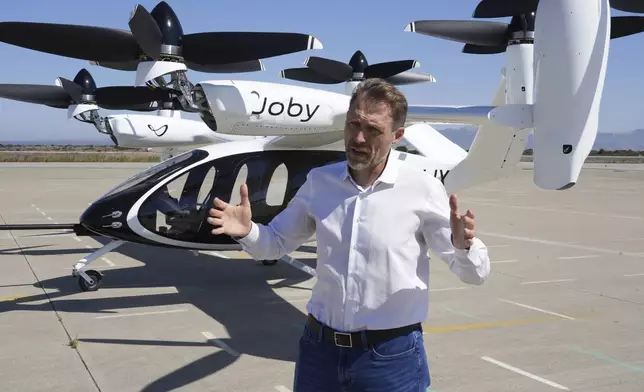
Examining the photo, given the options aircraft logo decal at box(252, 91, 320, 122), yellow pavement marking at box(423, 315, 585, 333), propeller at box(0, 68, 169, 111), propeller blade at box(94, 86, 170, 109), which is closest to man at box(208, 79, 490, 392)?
yellow pavement marking at box(423, 315, 585, 333)

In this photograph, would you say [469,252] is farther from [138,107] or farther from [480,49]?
[138,107]

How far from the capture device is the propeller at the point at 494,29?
745 centimetres

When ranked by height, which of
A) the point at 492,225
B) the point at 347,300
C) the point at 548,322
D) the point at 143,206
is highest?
the point at 347,300

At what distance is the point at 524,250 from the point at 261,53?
7205mm

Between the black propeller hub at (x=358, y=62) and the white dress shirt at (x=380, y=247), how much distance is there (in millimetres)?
8189

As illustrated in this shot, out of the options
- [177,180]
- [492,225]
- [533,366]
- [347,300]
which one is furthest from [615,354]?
[492,225]

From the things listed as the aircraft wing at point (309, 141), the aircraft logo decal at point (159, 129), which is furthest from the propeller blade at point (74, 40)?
the aircraft logo decal at point (159, 129)

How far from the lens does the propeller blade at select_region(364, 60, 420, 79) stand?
10156 mm

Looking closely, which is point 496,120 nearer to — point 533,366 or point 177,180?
point 533,366

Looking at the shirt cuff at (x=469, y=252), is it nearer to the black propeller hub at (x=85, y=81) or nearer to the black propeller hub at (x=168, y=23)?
the black propeller hub at (x=168, y=23)

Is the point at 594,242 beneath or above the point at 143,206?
beneath

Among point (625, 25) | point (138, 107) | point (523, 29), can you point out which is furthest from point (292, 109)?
point (138, 107)

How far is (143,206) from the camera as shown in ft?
26.1

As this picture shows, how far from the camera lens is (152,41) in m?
6.89
